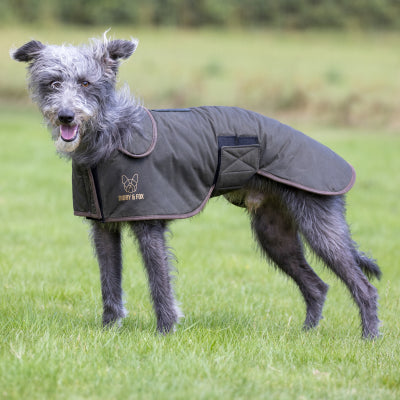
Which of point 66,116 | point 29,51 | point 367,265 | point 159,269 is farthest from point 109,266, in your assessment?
point 367,265

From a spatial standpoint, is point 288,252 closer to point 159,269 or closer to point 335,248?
point 335,248

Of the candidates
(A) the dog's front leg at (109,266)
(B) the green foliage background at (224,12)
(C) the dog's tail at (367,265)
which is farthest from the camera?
(B) the green foliage background at (224,12)

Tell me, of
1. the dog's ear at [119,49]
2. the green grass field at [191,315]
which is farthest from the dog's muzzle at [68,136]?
the green grass field at [191,315]

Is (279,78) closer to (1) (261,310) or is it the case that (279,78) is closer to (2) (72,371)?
(1) (261,310)

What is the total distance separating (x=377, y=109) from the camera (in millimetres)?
21016

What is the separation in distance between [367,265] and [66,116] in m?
2.78

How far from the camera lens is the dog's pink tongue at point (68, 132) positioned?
441 cm

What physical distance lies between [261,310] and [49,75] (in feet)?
9.39

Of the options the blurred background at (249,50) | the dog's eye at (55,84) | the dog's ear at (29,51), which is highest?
the dog's ear at (29,51)

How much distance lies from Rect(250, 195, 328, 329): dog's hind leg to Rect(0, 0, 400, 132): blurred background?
345 inches

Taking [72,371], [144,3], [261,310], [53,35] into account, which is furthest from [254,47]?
[72,371]

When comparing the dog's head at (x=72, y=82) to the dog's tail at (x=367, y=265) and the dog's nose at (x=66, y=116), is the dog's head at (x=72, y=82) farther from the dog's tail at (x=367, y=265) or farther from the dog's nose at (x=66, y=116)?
the dog's tail at (x=367, y=265)

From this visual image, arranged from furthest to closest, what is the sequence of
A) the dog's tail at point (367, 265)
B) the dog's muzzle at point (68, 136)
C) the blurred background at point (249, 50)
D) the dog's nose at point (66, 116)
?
1. the blurred background at point (249, 50)
2. the dog's tail at point (367, 265)
3. the dog's muzzle at point (68, 136)
4. the dog's nose at point (66, 116)

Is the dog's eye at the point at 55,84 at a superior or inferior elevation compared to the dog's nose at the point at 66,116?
superior
